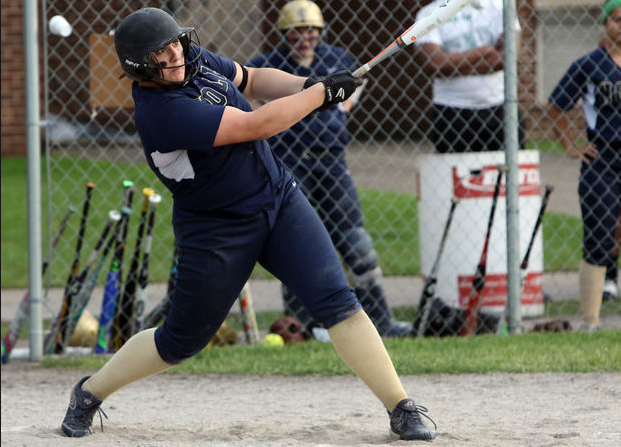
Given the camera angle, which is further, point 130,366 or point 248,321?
point 248,321

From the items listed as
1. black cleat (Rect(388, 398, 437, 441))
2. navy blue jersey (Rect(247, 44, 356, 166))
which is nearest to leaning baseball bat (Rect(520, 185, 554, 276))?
navy blue jersey (Rect(247, 44, 356, 166))

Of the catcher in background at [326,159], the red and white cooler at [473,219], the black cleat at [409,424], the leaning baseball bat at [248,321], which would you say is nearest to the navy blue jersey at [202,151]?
the black cleat at [409,424]

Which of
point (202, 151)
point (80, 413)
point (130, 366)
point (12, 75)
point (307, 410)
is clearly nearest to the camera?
point (202, 151)

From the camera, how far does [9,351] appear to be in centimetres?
643

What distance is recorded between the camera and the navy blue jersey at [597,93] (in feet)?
21.2

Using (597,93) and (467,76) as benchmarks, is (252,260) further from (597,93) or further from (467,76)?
(467,76)

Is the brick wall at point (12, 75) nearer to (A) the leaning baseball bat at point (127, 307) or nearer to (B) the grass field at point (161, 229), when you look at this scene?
(B) the grass field at point (161, 229)

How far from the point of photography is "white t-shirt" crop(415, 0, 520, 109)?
23.2 feet

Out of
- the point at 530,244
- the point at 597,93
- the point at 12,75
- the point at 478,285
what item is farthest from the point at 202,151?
the point at 12,75

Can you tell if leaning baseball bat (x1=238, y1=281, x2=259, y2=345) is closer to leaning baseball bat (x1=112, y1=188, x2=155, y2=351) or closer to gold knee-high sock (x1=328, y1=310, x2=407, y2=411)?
leaning baseball bat (x1=112, y1=188, x2=155, y2=351)

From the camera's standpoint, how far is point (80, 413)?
4504 millimetres

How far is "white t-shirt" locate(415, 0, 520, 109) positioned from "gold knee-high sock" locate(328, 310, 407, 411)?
3373 millimetres

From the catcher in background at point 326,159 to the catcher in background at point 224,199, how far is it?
91.9 inches

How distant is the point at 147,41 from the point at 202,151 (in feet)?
1.53
